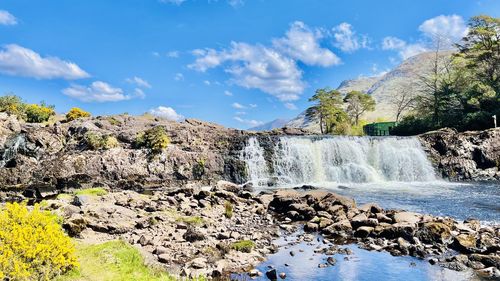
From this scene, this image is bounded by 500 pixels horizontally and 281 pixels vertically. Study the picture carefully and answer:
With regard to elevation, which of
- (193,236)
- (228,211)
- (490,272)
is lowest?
(490,272)

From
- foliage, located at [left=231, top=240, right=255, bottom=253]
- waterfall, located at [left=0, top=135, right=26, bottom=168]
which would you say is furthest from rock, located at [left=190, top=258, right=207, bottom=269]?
waterfall, located at [left=0, top=135, right=26, bottom=168]

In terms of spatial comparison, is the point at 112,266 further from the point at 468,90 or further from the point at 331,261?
the point at 468,90

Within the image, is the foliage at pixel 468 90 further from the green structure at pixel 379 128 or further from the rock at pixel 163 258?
the rock at pixel 163 258

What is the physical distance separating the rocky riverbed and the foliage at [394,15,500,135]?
35585mm

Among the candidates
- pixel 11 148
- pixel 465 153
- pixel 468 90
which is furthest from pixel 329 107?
pixel 11 148

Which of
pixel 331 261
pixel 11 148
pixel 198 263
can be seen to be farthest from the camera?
pixel 11 148

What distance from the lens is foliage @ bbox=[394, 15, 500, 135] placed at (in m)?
46.4

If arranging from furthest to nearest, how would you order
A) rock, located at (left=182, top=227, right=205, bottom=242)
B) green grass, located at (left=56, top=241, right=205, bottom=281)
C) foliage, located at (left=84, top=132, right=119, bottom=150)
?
foliage, located at (left=84, top=132, right=119, bottom=150) → rock, located at (left=182, top=227, right=205, bottom=242) → green grass, located at (left=56, top=241, right=205, bottom=281)

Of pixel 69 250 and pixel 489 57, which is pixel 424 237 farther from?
pixel 489 57

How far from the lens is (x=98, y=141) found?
33.2m

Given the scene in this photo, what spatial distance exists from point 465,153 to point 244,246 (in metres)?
33.6

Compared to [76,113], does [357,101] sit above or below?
above

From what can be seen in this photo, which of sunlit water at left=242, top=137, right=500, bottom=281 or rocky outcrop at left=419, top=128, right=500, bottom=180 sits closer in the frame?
sunlit water at left=242, top=137, right=500, bottom=281

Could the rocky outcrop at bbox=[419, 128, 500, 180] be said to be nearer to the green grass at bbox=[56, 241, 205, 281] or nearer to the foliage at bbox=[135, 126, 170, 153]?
the foliage at bbox=[135, 126, 170, 153]
